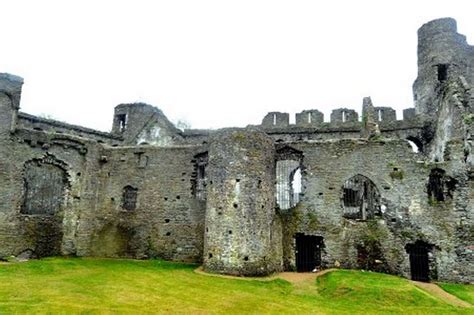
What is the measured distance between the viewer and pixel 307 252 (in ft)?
67.4

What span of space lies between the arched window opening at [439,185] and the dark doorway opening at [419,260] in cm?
230

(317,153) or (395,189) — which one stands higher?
(317,153)

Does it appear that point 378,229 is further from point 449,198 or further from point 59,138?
point 59,138

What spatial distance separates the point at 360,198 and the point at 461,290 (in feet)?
23.9

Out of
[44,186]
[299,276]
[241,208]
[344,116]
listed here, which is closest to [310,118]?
[344,116]

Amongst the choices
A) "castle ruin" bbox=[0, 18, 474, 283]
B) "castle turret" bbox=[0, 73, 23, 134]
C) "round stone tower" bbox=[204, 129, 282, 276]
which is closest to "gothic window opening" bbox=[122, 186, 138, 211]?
"castle ruin" bbox=[0, 18, 474, 283]

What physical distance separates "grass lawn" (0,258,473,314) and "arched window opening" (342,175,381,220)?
4.00 meters

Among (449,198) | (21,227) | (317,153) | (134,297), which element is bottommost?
(134,297)

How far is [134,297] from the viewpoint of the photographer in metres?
12.3

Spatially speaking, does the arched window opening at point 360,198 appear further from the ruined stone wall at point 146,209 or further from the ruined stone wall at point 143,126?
the ruined stone wall at point 143,126

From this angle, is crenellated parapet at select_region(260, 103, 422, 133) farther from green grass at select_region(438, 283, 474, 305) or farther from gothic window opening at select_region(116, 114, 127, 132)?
green grass at select_region(438, 283, 474, 305)

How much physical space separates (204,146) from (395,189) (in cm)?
1007

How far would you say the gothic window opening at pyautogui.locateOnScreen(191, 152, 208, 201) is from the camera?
22062mm

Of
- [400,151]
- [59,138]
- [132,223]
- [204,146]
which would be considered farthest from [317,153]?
[59,138]
